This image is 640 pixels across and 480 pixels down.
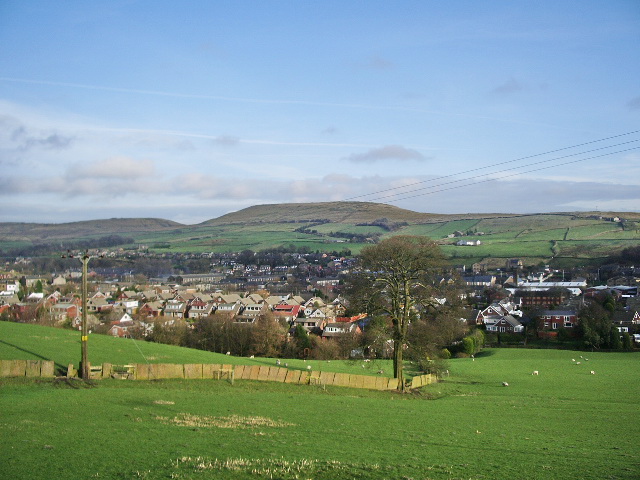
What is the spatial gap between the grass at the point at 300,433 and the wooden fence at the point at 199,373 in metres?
1.00

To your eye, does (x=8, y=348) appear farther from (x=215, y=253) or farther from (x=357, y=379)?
(x=215, y=253)

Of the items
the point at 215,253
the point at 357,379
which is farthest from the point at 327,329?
the point at 215,253

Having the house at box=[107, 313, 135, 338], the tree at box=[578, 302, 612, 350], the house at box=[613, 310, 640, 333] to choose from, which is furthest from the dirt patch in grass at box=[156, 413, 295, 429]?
the house at box=[613, 310, 640, 333]

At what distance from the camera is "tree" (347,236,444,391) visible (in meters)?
33.1

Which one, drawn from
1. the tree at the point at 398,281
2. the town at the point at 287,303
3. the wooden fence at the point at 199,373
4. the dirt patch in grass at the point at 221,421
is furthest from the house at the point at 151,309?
the dirt patch in grass at the point at 221,421

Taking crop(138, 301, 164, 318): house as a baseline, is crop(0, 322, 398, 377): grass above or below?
above

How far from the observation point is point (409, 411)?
24609mm

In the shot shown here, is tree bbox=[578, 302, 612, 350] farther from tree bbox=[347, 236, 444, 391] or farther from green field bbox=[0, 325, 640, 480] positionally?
tree bbox=[347, 236, 444, 391]

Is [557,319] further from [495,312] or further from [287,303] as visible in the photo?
[287,303]

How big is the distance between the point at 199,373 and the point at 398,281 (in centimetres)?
1225

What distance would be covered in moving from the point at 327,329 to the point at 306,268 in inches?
3017

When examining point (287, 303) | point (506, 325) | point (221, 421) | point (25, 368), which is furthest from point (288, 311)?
point (221, 421)

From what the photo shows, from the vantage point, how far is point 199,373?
2967 centimetres

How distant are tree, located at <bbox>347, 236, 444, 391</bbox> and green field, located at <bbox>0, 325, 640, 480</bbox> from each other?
439 centimetres
